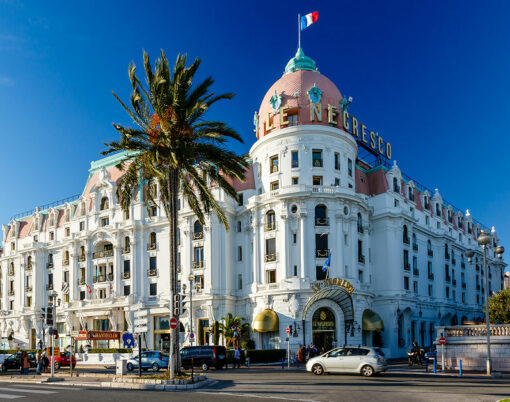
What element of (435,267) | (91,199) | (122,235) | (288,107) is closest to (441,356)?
(288,107)

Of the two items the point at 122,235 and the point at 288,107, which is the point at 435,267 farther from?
the point at 122,235

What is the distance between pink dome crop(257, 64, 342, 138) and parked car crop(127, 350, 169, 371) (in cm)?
2665

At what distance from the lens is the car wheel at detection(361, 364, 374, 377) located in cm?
3075

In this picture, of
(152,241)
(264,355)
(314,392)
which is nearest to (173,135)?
(314,392)

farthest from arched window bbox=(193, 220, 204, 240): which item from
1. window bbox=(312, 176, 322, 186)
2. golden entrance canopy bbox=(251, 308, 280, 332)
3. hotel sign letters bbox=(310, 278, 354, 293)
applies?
hotel sign letters bbox=(310, 278, 354, 293)

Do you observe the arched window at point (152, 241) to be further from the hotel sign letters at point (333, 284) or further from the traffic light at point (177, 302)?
the traffic light at point (177, 302)

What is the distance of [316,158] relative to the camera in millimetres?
55938

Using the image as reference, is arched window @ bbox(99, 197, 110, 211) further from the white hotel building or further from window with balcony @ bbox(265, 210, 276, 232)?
window with balcony @ bbox(265, 210, 276, 232)

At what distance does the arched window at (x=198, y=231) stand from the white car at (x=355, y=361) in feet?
97.8

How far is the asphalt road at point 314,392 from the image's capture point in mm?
20281

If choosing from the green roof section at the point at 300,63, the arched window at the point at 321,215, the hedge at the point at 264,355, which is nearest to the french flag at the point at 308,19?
the green roof section at the point at 300,63

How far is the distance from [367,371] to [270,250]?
2614cm

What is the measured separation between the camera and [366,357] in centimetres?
3102

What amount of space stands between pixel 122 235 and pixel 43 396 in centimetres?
4664
